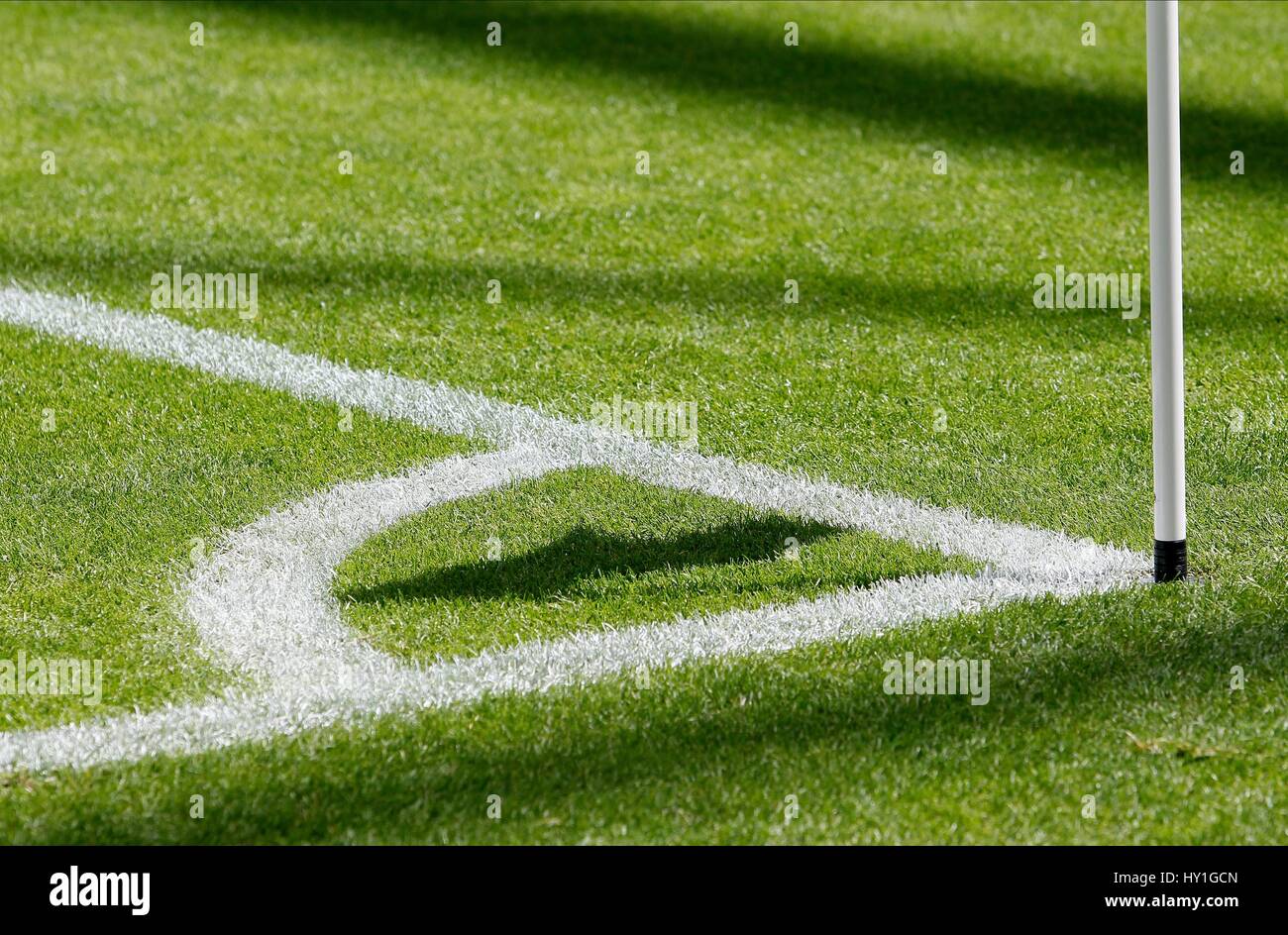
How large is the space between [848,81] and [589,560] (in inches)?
165

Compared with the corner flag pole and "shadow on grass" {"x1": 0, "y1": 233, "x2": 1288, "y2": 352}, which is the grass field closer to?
"shadow on grass" {"x1": 0, "y1": 233, "x2": 1288, "y2": 352}

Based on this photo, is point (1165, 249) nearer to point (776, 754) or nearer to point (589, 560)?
point (776, 754)

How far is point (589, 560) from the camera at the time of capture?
3.47 meters

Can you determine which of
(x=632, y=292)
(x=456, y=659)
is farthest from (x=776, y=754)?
(x=632, y=292)

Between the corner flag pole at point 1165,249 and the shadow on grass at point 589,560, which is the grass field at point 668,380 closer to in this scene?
the shadow on grass at point 589,560

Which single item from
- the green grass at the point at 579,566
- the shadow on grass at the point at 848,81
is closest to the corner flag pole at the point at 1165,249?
the green grass at the point at 579,566

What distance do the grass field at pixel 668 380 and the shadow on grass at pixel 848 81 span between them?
0.03m

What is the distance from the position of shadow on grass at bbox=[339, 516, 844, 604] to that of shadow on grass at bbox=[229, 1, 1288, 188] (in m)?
3.23

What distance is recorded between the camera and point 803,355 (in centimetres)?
457

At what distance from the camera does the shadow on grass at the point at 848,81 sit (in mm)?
6418

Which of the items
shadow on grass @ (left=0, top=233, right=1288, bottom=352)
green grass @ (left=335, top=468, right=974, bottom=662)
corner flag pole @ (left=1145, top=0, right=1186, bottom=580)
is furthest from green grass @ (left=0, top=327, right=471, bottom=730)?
corner flag pole @ (left=1145, top=0, right=1186, bottom=580)

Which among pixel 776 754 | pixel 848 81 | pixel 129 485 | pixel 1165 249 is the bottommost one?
pixel 776 754

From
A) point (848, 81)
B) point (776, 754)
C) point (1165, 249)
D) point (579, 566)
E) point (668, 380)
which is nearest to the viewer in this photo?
point (776, 754)

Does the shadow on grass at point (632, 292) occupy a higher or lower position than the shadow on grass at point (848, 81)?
lower
